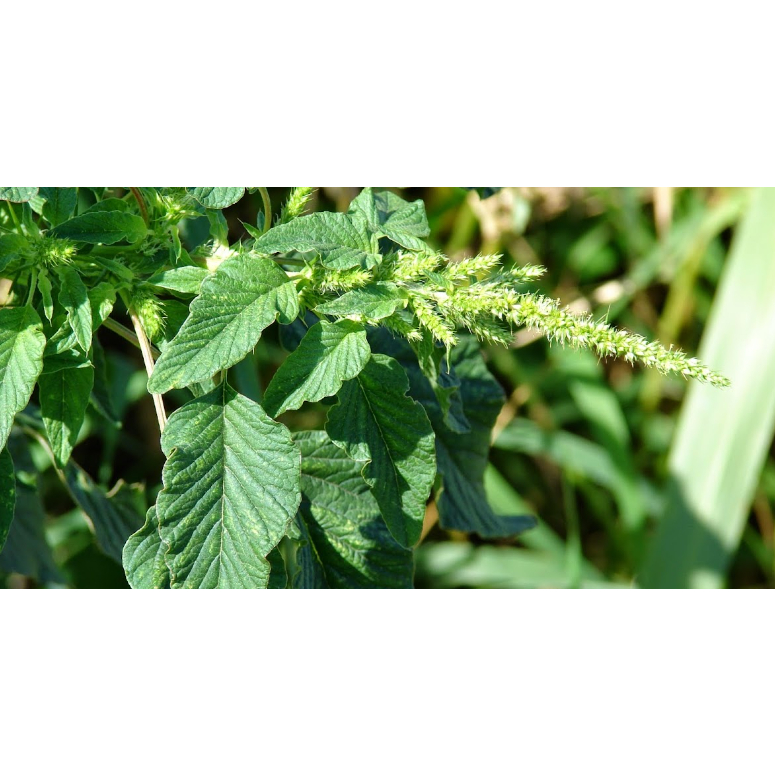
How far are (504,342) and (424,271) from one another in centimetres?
8

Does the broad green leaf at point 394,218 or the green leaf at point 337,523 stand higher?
the broad green leaf at point 394,218

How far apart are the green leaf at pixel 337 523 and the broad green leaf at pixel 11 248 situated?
0.33 metres

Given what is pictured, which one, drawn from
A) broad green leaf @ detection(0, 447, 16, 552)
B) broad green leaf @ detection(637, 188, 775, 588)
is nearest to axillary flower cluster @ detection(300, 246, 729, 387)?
broad green leaf @ detection(0, 447, 16, 552)

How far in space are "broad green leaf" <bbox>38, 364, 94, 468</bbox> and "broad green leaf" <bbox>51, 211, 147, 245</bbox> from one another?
0.39 ft

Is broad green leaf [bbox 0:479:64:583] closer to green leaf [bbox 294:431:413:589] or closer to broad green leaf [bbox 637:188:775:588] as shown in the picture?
green leaf [bbox 294:431:413:589]

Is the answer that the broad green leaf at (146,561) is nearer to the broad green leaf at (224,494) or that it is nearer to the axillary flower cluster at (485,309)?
the broad green leaf at (224,494)

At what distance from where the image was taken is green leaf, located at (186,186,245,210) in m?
0.68

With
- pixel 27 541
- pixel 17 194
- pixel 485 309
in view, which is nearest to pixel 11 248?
pixel 17 194

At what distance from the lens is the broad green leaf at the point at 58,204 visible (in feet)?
2.43

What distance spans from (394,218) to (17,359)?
1.11ft

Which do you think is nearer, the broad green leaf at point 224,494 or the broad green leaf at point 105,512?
the broad green leaf at point 224,494

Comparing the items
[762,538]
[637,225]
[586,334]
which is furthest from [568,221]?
[586,334]

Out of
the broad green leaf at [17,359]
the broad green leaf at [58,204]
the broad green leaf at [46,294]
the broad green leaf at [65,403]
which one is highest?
the broad green leaf at [58,204]

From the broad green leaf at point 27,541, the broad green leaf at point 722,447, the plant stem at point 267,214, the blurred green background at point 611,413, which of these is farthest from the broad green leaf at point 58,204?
the broad green leaf at point 722,447
